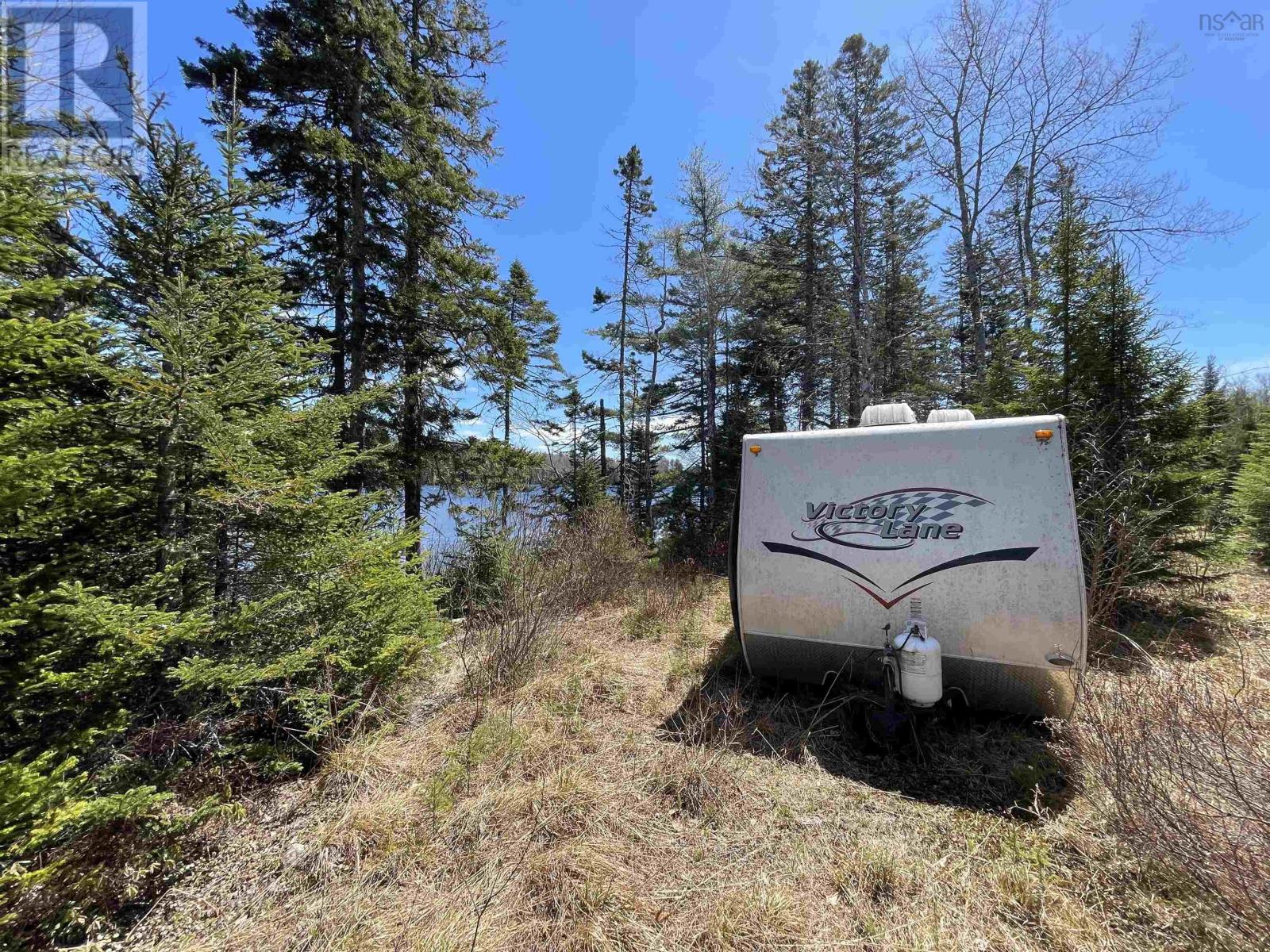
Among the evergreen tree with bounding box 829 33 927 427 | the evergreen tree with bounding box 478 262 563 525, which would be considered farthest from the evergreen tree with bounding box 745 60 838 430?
the evergreen tree with bounding box 478 262 563 525

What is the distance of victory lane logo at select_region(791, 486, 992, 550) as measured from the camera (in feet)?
10.5

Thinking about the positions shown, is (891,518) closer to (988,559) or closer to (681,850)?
(988,559)

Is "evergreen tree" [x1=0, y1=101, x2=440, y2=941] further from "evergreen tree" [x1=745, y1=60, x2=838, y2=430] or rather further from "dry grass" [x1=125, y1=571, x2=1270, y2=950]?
"evergreen tree" [x1=745, y1=60, x2=838, y2=430]

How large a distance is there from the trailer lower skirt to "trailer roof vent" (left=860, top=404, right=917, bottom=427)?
2.04 metres

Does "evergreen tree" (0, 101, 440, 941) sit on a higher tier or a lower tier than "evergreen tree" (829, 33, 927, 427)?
lower

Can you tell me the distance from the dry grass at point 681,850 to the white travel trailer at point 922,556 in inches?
18.1

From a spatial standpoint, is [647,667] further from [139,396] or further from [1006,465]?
[139,396]

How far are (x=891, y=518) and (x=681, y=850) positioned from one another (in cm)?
258

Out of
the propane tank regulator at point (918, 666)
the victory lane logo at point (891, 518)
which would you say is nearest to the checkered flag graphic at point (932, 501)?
the victory lane logo at point (891, 518)

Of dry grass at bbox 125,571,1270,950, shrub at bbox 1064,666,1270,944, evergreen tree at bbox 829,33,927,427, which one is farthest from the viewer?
evergreen tree at bbox 829,33,927,427

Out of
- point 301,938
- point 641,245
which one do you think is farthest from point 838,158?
point 301,938

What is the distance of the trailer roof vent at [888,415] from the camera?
13.7ft

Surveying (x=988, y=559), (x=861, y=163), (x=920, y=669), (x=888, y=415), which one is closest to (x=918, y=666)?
(x=920, y=669)

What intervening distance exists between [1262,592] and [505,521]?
11.0 metres
